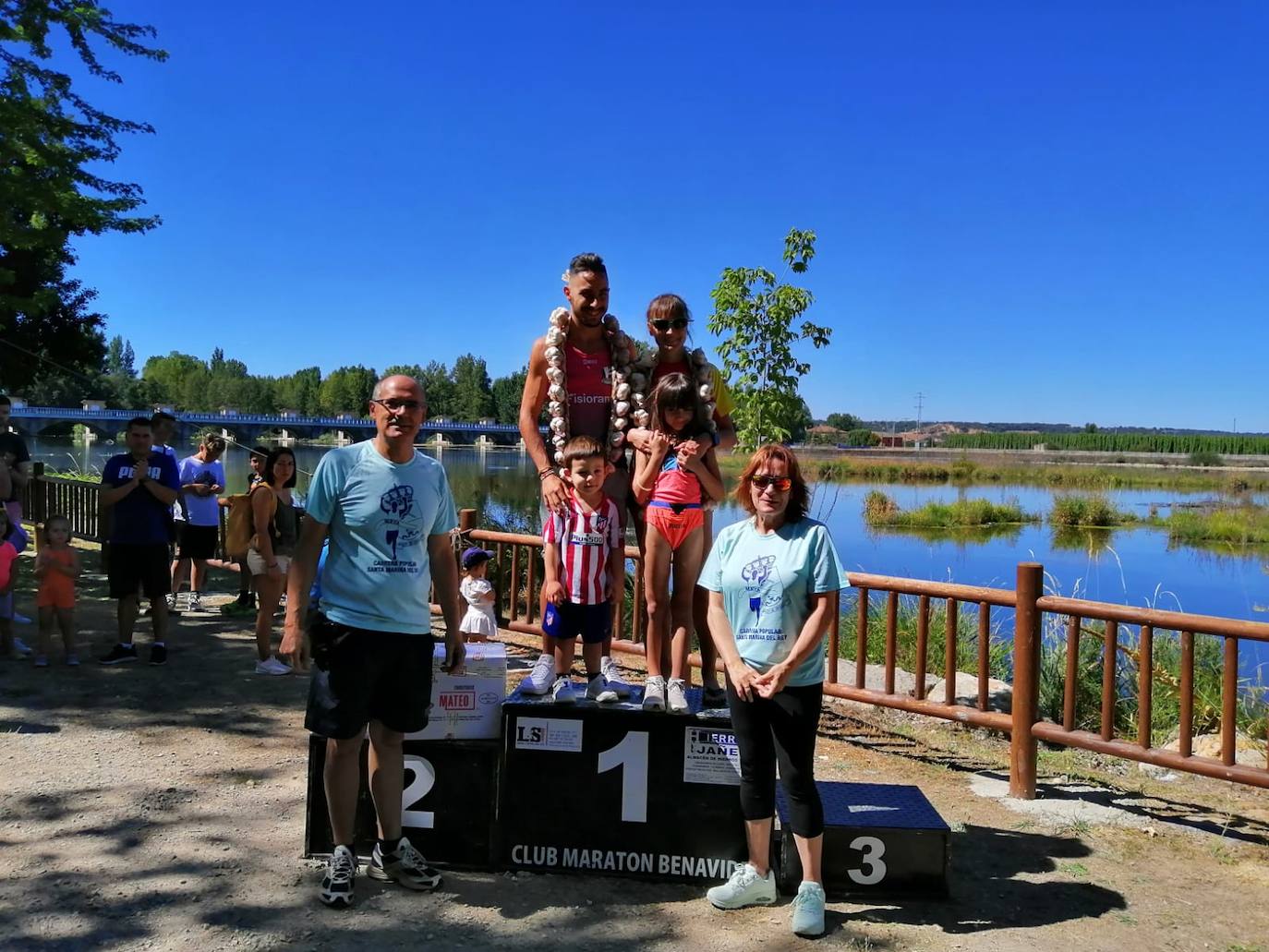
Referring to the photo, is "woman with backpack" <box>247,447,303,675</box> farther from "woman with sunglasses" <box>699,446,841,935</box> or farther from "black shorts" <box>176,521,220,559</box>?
"woman with sunglasses" <box>699,446,841,935</box>

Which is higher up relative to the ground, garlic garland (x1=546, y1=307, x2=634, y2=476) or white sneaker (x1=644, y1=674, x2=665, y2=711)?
garlic garland (x1=546, y1=307, x2=634, y2=476)

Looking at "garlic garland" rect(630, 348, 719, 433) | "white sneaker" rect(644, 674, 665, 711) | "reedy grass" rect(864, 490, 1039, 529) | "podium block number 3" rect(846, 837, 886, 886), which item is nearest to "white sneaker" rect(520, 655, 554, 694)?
"white sneaker" rect(644, 674, 665, 711)

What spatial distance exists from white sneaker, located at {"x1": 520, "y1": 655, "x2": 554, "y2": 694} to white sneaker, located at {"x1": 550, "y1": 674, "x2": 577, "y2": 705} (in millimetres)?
35

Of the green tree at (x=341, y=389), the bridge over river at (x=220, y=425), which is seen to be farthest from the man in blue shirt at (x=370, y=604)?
the green tree at (x=341, y=389)

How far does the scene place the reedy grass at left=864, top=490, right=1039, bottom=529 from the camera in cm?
2675

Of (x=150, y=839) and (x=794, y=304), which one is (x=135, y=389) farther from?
(x=150, y=839)

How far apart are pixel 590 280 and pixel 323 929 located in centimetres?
274

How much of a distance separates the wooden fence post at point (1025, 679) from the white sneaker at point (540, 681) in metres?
2.47

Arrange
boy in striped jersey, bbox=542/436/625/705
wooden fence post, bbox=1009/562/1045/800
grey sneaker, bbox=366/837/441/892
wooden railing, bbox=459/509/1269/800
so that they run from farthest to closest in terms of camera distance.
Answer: wooden fence post, bbox=1009/562/1045/800
wooden railing, bbox=459/509/1269/800
boy in striped jersey, bbox=542/436/625/705
grey sneaker, bbox=366/837/441/892

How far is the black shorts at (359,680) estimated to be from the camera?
3160mm

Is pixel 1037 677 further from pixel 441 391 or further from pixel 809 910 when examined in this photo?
pixel 441 391

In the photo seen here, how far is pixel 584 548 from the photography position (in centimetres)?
393

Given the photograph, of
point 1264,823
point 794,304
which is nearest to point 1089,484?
point 794,304

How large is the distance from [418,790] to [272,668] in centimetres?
353
